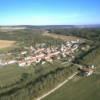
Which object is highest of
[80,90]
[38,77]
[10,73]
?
[80,90]

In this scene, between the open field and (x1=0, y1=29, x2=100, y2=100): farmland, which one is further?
(x1=0, y1=29, x2=100, y2=100): farmland

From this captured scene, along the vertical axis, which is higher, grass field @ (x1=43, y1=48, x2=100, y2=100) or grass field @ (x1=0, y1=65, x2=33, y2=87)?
grass field @ (x1=43, y1=48, x2=100, y2=100)

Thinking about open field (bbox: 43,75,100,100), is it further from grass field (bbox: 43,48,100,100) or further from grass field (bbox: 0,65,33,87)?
grass field (bbox: 0,65,33,87)

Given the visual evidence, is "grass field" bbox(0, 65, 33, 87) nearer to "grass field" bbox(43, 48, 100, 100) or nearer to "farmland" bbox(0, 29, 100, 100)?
"farmland" bbox(0, 29, 100, 100)

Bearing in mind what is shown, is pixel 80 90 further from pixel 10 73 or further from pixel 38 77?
pixel 10 73

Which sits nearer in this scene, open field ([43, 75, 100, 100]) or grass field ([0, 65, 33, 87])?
open field ([43, 75, 100, 100])

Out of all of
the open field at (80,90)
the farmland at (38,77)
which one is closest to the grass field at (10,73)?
the farmland at (38,77)

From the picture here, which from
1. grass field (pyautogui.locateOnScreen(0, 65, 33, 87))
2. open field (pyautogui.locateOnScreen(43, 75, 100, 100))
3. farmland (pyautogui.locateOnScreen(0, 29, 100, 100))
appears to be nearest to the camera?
open field (pyautogui.locateOnScreen(43, 75, 100, 100))

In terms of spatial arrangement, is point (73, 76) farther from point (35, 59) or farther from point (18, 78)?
point (35, 59)

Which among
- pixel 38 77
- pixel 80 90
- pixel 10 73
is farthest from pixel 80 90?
pixel 10 73

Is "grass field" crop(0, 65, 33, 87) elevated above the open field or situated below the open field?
below

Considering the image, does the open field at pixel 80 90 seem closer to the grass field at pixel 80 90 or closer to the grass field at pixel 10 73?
the grass field at pixel 80 90

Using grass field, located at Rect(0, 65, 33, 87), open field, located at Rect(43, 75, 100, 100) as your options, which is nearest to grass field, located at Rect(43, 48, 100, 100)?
open field, located at Rect(43, 75, 100, 100)

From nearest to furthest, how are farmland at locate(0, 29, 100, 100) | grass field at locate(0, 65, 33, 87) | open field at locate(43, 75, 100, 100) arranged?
open field at locate(43, 75, 100, 100)
farmland at locate(0, 29, 100, 100)
grass field at locate(0, 65, 33, 87)
